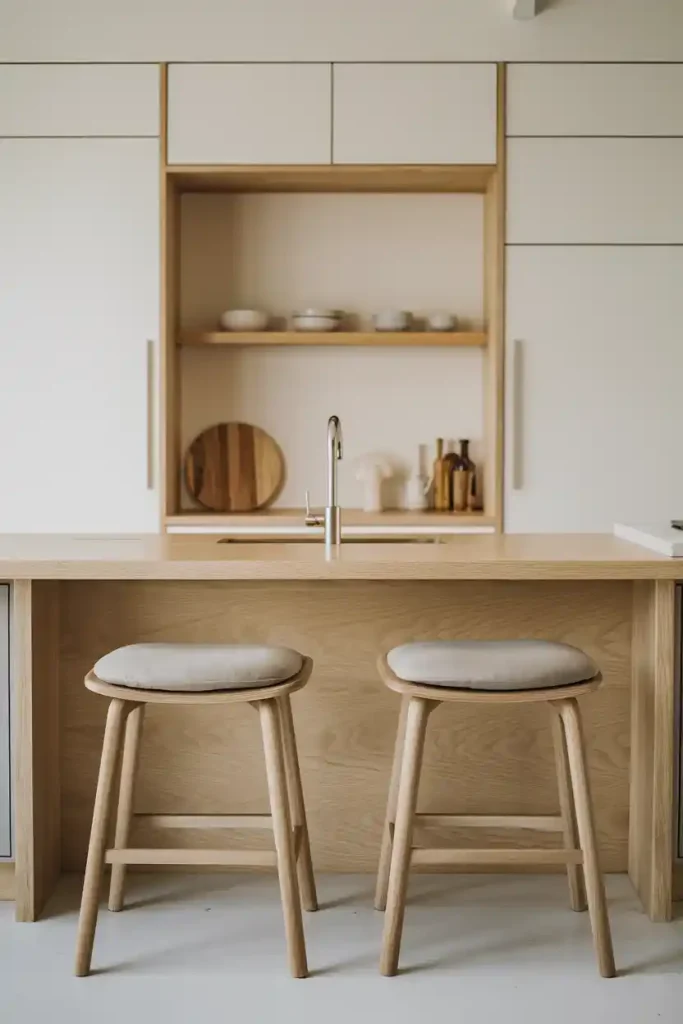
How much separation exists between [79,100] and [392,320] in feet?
4.40

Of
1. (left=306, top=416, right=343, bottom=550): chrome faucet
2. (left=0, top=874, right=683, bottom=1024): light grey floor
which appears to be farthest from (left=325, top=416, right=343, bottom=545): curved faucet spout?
(left=0, top=874, right=683, bottom=1024): light grey floor

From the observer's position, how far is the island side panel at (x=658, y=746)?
2.38 metres

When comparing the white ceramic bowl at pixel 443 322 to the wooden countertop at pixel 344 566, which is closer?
the wooden countertop at pixel 344 566

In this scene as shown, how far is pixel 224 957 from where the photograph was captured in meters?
2.23

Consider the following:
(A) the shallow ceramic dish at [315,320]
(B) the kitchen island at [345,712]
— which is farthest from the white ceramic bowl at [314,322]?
(B) the kitchen island at [345,712]

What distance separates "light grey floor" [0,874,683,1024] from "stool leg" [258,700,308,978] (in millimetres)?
106

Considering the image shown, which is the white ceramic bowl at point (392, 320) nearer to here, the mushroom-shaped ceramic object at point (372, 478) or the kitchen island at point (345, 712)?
the mushroom-shaped ceramic object at point (372, 478)

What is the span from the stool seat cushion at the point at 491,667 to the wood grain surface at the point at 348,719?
407 millimetres

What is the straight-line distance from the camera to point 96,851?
215 centimetres

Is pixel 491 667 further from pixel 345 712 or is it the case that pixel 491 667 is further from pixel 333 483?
pixel 333 483

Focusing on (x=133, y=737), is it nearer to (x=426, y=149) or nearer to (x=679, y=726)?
(x=679, y=726)

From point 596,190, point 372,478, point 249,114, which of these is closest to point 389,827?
point 372,478

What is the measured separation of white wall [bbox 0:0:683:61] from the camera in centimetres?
376

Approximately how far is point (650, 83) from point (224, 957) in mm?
3120
